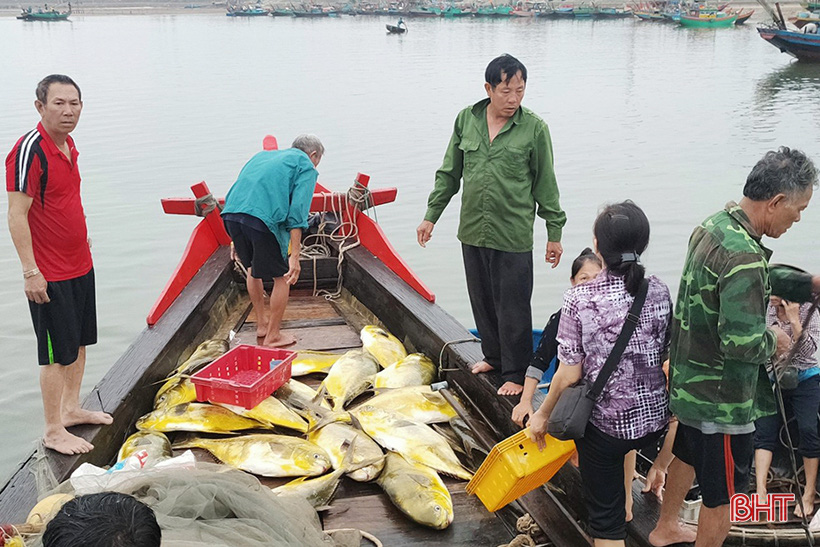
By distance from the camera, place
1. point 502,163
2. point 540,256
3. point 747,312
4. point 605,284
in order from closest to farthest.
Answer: point 747,312, point 605,284, point 502,163, point 540,256

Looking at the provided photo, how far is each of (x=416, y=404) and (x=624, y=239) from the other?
2.25 metres

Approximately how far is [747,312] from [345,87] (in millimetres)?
31754

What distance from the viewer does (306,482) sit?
3793 millimetres

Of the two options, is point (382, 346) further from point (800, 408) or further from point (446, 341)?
point (800, 408)

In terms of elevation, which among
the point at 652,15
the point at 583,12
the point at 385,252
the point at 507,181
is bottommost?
the point at 385,252

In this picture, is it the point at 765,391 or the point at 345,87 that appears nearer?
the point at 765,391

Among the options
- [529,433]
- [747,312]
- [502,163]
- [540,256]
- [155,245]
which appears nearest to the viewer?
[747,312]

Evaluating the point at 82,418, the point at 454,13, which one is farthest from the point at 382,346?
the point at 454,13

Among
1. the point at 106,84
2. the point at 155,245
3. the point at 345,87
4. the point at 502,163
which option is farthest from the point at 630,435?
the point at 106,84

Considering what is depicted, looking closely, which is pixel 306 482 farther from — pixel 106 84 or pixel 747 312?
pixel 106 84

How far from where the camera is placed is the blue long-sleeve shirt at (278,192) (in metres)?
5.48

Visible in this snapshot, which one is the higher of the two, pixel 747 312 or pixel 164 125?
pixel 747 312

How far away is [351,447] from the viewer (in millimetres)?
4020

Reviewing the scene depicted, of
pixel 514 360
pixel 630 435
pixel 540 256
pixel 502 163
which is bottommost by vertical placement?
pixel 540 256
